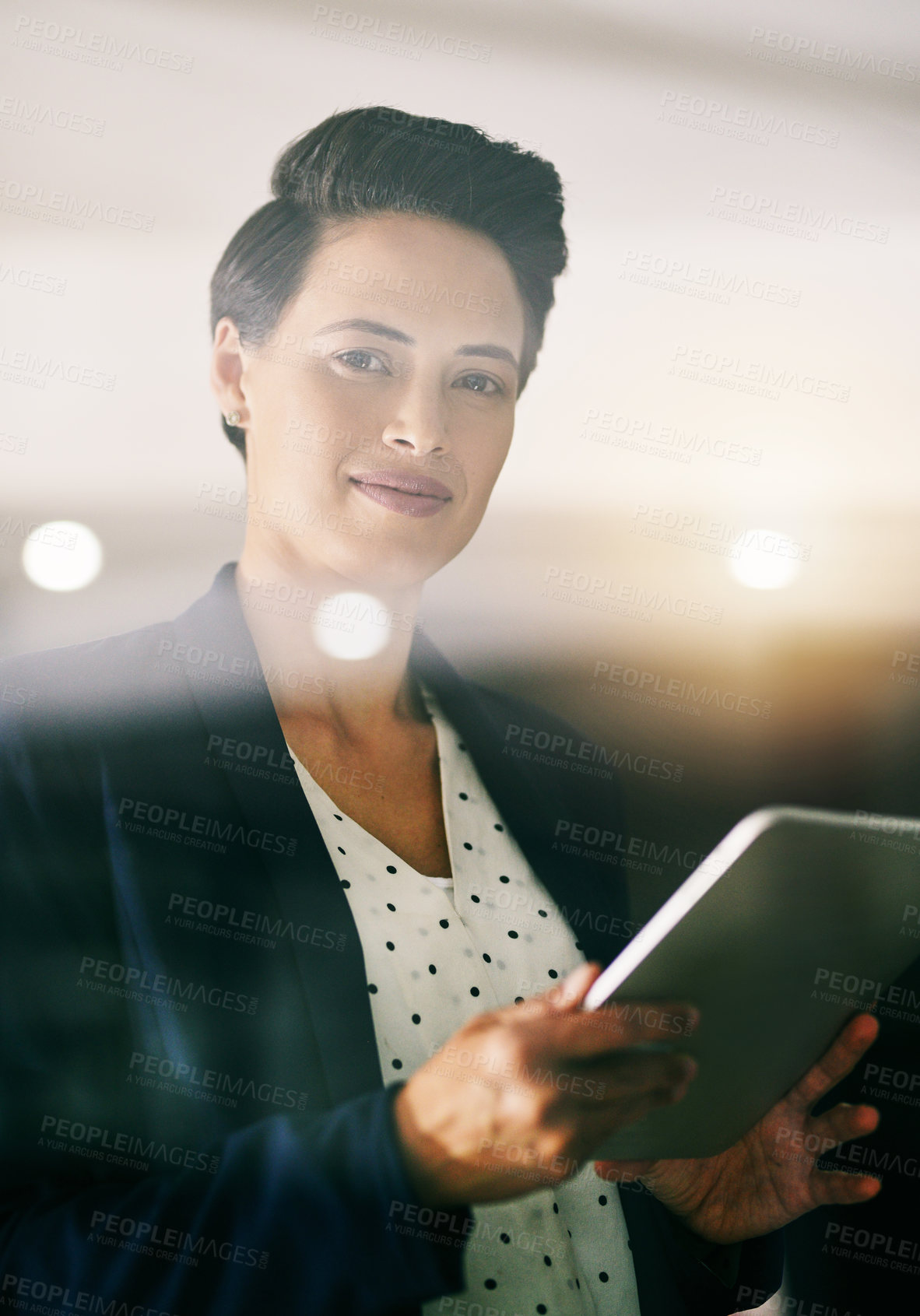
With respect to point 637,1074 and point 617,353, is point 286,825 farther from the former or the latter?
point 617,353

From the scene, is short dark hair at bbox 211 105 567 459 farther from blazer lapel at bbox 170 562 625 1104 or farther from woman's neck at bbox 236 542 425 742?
blazer lapel at bbox 170 562 625 1104

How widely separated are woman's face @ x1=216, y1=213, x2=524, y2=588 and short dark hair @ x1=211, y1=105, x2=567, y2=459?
0.02 meters

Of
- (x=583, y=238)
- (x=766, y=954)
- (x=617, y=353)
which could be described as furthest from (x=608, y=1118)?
(x=583, y=238)

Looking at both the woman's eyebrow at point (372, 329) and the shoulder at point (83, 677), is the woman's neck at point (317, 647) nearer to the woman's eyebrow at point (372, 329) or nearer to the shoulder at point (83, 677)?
the shoulder at point (83, 677)

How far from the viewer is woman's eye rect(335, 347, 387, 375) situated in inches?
46.6

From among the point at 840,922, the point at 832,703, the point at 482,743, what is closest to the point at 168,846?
the point at 482,743

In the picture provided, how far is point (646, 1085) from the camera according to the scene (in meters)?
0.87

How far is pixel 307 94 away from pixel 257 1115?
145 cm

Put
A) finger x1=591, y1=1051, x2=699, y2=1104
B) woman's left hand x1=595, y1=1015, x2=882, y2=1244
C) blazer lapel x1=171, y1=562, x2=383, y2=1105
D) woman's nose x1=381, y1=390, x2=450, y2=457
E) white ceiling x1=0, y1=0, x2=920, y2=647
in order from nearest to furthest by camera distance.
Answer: finger x1=591, y1=1051, x2=699, y2=1104 < blazer lapel x1=171, y1=562, x2=383, y2=1105 < woman's left hand x1=595, y1=1015, x2=882, y2=1244 < woman's nose x1=381, y1=390, x2=450, y2=457 < white ceiling x1=0, y1=0, x2=920, y2=647

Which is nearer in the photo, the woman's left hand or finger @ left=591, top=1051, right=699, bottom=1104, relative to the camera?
finger @ left=591, top=1051, right=699, bottom=1104

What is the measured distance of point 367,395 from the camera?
119 centimetres

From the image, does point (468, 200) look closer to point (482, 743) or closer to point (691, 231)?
point (691, 231)

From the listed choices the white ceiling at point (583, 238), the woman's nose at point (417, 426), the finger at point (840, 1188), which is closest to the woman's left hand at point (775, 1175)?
the finger at point (840, 1188)

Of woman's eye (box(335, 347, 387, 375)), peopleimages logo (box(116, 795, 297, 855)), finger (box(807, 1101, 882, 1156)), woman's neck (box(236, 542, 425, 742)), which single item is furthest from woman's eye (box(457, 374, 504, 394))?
finger (box(807, 1101, 882, 1156))
